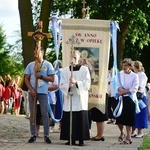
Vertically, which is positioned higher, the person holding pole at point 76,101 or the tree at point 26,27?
the tree at point 26,27

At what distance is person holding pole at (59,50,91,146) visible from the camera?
11828 millimetres

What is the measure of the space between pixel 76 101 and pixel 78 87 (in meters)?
0.30

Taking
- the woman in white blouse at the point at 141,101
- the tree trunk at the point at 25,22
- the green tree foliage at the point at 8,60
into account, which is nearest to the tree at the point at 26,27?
the tree trunk at the point at 25,22

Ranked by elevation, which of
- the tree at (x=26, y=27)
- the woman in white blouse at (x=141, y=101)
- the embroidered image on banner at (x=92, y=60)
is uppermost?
the tree at (x=26, y=27)

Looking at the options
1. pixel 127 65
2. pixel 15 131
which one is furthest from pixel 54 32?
pixel 15 131

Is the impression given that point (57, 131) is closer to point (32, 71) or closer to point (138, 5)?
point (32, 71)

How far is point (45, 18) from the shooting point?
22.2 m

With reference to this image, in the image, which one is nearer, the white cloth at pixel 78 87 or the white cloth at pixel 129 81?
the white cloth at pixel 78 87

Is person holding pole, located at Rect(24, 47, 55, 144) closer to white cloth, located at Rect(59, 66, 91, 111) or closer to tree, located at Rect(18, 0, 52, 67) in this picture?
white cloth, located at Rect(59, 66, 91, 111)

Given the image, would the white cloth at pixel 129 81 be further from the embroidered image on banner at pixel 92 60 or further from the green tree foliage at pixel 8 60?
the green tree foliage at pixel 8 60

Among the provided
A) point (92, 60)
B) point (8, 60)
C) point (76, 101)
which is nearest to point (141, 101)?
point (92, 60)

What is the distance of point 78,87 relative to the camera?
11.8 meters

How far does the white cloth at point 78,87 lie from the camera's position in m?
11.9

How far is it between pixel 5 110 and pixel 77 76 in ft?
47.9
